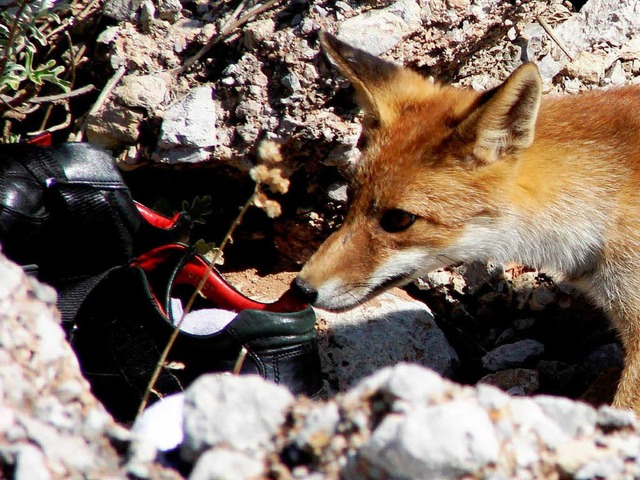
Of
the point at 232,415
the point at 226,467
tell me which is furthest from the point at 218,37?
the point at 226,467

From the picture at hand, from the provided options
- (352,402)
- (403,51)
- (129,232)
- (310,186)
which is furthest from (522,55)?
(352,402)

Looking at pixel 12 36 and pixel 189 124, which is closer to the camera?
pixel 12 36

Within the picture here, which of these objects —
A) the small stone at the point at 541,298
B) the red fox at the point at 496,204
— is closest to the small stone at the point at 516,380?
the red fox at the point at 496,204

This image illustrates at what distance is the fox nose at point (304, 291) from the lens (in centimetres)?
334

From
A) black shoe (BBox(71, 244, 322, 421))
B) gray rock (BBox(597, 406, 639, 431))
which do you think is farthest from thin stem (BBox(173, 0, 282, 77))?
gray rock (BBox(597, 406, 639, 431))

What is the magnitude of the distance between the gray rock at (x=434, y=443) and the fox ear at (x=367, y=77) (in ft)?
7.51

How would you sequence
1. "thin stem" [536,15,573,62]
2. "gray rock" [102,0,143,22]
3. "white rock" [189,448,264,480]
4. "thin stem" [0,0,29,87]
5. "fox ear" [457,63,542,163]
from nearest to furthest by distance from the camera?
"white rock" [189,448,264,480]
"fox ear" [457,63,542,163]
"thin stem" [0,0,29,87]
"gray rock" [102,0,143,22]
"thin stem" [536,15,573,62]

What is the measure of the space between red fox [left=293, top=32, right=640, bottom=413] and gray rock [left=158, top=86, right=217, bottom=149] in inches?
36.7

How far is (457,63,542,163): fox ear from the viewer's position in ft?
10.1

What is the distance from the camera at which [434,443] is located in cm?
147

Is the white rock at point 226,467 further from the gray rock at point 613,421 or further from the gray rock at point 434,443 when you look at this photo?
the gray rock at point 613,421

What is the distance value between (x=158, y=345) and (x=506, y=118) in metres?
1.70

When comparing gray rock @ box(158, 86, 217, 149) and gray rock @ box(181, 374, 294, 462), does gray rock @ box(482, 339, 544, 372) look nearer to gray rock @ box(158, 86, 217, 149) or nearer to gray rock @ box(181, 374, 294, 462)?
gray rock @ box(158, 86, 217, 149)

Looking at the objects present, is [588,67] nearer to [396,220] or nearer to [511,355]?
[511,355]
